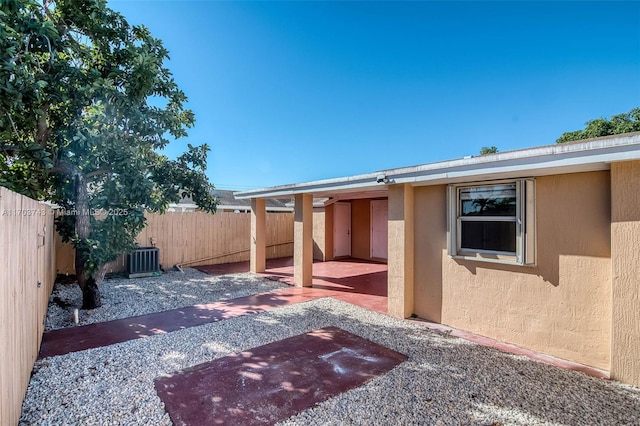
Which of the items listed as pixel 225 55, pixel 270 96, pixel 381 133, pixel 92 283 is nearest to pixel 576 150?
pixel 92 283

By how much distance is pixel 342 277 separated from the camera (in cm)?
1002

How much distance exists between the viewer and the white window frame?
4461 mm

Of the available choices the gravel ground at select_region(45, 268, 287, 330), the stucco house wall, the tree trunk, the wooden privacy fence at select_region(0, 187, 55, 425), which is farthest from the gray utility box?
the stucco house wall

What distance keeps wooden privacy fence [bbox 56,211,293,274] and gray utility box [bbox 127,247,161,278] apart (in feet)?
2.70

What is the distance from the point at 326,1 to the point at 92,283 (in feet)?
33.3

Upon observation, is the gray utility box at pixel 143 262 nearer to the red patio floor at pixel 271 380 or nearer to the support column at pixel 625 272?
the red patio floor at pixel 271 380

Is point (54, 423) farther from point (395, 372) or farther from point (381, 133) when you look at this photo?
point (381, 133)

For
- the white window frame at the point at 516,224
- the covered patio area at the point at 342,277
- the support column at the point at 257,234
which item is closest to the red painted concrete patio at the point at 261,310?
the covered patio area at the point at 342,277

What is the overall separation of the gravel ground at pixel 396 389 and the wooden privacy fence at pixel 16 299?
419 mm

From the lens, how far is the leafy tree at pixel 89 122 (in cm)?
517

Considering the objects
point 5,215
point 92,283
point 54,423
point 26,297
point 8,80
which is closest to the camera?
point 5,215

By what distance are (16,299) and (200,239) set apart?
981cm

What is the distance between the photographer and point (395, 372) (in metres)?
3.80

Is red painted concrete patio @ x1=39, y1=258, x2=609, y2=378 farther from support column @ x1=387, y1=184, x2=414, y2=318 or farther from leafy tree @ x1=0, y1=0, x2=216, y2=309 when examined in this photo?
leafy tree @ x1=0, y1=0, x2=216, y2=309
